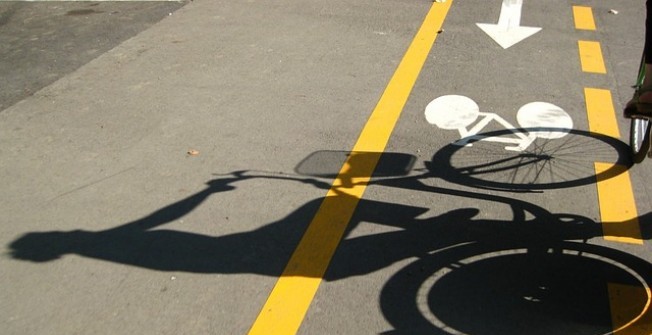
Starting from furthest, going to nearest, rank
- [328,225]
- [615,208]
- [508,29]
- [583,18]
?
1. [583,18]
2. [508,29]
3. [615,208]
4. [328,225]

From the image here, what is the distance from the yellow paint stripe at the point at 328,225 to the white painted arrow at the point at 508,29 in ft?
4.81

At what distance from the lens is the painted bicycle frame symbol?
5598mm

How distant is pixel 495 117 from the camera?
5.97 meters

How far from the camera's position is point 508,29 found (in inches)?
328

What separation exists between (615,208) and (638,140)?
0.76 metres

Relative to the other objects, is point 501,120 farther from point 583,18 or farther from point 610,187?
point 583,18

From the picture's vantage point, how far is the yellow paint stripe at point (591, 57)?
23.1 ft

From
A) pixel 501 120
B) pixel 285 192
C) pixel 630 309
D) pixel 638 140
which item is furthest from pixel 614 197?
pixel 285 192

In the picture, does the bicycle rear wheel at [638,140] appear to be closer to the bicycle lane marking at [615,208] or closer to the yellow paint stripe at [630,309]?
the bicycle lane marking at [615,208]

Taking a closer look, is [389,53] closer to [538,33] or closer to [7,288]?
[538,33]

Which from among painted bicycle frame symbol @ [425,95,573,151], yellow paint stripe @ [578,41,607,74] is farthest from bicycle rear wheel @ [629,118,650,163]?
yellow paint stripe @ [578,41,607,74]

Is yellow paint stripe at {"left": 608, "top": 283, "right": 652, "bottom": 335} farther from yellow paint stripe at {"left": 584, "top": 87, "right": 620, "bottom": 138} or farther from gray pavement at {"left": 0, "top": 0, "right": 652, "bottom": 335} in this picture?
yellow paint stripe at {"left": 584, "top": 87, "right": 620, "bottom": 138}

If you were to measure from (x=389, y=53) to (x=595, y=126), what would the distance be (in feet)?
8.30

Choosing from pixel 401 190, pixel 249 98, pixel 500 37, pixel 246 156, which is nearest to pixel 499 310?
pixel 401 190
